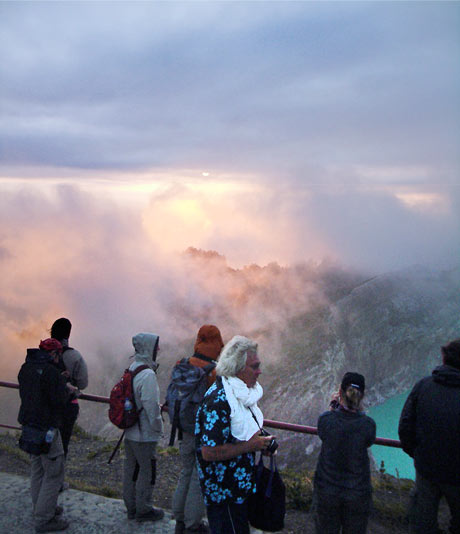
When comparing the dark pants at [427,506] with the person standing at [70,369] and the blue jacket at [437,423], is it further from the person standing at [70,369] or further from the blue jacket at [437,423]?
the person standing at [70,369]

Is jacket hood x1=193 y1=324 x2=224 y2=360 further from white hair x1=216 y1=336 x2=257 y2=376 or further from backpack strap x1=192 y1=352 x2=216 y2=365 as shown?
white hair x1=216 y1=336 x2=257 y2=376

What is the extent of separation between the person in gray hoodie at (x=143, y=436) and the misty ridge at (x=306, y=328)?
56848 millimetres

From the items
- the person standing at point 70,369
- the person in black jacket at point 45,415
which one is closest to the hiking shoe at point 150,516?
the person in black jacket at point 45,415

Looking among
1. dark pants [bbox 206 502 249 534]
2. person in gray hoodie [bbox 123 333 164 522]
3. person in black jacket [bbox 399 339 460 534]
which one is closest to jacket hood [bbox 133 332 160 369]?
person in gray hoodie [bbox 123 333 164 522]

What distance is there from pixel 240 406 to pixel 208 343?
1.00m

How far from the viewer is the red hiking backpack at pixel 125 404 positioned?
4797mm

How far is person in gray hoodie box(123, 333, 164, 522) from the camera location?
4828mm

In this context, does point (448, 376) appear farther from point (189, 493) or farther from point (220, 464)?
point (189, 493)

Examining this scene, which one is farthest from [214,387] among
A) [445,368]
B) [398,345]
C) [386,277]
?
[386,277]

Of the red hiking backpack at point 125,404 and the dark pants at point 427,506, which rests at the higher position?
the red hiking backpack at point 125,404

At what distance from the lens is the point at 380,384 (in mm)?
82062

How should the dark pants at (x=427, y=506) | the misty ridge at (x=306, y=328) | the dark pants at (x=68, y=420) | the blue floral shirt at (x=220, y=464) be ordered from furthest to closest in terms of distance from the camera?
the misty ridge at (x=306, y=328) < the dark pants at (x=68, y=420) < the dark pants at (x=427, y=506) < the blue floral shirt at (x=220, y=464)

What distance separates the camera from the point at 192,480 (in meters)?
4.69

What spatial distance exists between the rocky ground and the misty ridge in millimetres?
53564
